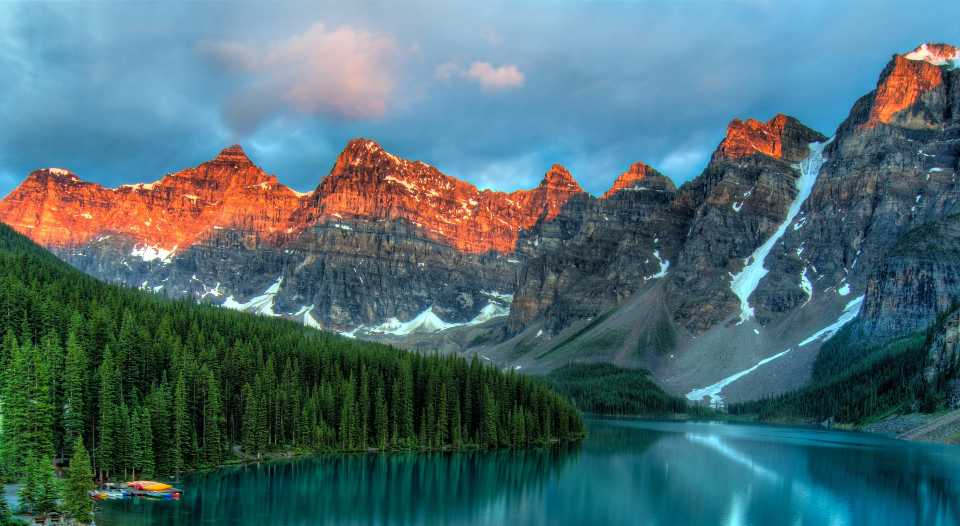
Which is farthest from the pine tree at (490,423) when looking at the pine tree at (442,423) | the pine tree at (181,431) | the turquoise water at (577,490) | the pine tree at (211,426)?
the pine tree at (181,431)

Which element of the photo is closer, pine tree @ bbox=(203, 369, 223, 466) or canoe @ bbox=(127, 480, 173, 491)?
canoe @ bbox=(127, 480, 173, 491)

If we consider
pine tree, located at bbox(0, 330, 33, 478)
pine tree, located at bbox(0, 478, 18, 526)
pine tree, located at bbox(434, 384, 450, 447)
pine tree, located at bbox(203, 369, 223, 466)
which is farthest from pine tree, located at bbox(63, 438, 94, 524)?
pine tree, located at bbox(434, 384, 450, 447)

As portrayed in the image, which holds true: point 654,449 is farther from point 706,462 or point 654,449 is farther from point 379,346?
point 379,346

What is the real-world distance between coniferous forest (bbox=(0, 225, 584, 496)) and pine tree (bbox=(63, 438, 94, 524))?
184 cm

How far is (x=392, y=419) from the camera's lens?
118562mm

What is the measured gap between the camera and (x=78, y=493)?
185ft

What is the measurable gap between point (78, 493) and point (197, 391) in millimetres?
37236

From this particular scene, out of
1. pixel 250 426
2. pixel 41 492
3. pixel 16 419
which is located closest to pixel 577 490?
pixel 250 426

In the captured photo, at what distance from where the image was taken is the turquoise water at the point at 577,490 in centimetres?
6981

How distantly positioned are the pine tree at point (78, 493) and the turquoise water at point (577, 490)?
6.82 ft

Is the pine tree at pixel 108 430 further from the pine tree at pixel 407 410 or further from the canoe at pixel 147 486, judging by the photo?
the pine tree at pixel 407 410

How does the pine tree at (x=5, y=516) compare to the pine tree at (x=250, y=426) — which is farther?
the pine tree at (x=250, y=426)

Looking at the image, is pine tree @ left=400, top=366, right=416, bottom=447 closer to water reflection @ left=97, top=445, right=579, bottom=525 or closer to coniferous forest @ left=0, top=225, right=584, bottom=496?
coniferous forest @ left=0, top=225, right=584, bottom=496

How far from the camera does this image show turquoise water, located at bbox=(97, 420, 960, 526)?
229ft
